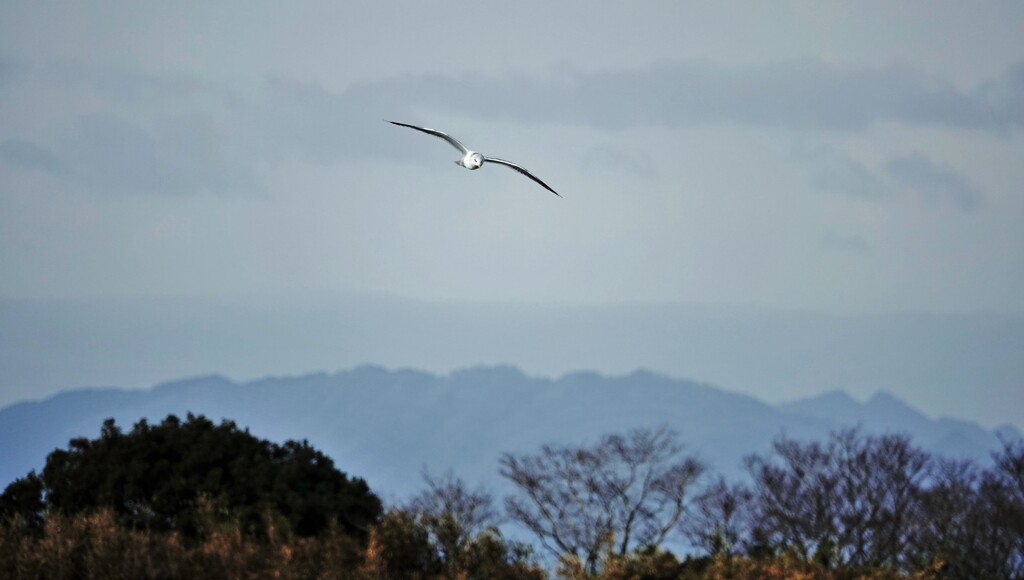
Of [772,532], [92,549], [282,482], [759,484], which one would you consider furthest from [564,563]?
[759,484]

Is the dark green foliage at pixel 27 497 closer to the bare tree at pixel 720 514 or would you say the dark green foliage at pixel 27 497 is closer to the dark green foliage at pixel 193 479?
the dark green foliage at pixel 193 479

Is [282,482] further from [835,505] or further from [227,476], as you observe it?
[835,505]

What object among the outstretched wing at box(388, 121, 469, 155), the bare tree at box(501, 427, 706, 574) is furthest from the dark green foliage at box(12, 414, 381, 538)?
the outstretched wing at box(388, 121, 469, 155)

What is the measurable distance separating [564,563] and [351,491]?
85.0ft

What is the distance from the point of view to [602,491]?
71.6 metres

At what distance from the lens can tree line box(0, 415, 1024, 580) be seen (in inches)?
1234

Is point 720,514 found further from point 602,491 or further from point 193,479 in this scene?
point 193,479

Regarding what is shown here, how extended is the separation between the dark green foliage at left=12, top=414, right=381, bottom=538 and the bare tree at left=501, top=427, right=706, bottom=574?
14.6 metres

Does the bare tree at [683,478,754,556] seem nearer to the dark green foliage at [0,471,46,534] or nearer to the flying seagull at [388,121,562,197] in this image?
the dark green foliage at [0,471,46,534]

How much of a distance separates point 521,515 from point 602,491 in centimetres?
445

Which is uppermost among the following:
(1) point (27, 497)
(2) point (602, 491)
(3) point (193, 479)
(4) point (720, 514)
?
(2) point (602, 491)

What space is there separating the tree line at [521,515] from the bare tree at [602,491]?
109 mm

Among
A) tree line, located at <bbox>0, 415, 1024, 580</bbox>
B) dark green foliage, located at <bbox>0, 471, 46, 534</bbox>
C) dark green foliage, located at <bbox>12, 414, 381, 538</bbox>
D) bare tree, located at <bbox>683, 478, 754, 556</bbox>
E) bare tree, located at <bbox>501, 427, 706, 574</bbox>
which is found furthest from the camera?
bare tree, located at <bbox>501, 427, 706, 574</bbox>

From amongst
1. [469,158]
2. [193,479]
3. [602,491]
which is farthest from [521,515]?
[469,158]
